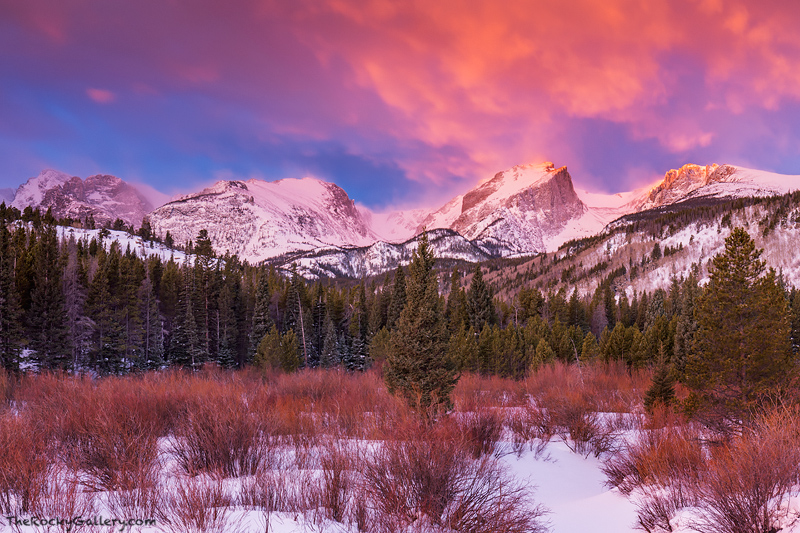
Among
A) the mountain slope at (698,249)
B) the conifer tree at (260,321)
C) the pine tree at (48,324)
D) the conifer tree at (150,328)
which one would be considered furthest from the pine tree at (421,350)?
the mountain slope at (698,249)

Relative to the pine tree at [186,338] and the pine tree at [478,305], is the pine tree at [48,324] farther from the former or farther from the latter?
the pine tree at [478,305]

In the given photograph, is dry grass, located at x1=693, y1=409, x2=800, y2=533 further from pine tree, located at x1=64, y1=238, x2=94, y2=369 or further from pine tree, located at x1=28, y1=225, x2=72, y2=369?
pine tree, located at x1=64, y1=238, x2=94, y2=369

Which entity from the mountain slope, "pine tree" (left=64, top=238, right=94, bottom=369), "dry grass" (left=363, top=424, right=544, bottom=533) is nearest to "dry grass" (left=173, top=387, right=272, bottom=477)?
"dry grass" (left=363, top=424, right=544, bottom=533)

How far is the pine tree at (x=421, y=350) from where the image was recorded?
17.9 m

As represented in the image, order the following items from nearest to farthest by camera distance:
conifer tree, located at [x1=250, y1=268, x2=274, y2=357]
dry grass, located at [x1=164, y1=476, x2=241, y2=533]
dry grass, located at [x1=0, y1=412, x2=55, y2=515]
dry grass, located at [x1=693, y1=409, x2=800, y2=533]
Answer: dry grass, located at [x1=164, y1=476, x2=241, y2=533] → dry grass, located at [x1=0, y1=412, x2=55, y2=515] → dry grass, located at [x1=693, y1=409, x2=800, y2=533] → conifer tree, located at [x1=250, y1=268, x2=274, y2=357]

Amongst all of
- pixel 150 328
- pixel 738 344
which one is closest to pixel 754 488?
pixel 738 344

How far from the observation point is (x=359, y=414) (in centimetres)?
1433

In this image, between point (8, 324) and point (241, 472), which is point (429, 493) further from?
point (8, 324)

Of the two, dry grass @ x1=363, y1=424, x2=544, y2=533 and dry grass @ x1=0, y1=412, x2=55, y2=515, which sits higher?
dry grass @ x1=0, y1=412, x2=55, y2=515

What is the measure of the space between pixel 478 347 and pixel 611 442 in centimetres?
3156

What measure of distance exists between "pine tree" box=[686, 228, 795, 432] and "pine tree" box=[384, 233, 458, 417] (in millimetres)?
10786

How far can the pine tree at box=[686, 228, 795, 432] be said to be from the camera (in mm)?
16703

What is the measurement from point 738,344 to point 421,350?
13824mm

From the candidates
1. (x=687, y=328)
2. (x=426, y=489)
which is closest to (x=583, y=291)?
(x=687, y=328)
